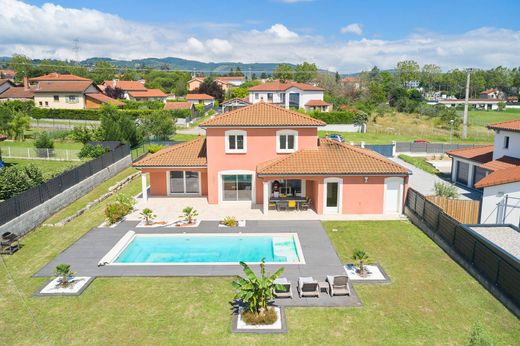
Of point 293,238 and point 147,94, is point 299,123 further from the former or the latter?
point 147,94

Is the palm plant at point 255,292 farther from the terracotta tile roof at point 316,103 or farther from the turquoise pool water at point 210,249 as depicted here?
the terracotta tile roof at point 316,103

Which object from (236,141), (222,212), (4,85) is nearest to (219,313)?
(222,212)

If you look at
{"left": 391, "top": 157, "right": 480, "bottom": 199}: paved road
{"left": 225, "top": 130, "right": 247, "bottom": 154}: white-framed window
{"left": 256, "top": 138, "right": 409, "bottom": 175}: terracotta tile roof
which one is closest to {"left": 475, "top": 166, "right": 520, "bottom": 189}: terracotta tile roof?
{"left": 256, "top": 138, "right": 409, "bottom": 175}: terracotta tile roof

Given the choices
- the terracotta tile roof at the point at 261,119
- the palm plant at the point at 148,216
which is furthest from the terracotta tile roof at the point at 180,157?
the palm plant at the point at 148,216

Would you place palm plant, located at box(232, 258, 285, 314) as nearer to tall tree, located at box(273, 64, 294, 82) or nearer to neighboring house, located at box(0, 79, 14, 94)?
neighboring house, located at box(0, 79, 14, 94)

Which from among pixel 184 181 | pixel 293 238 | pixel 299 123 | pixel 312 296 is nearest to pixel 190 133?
pixel 184 181
